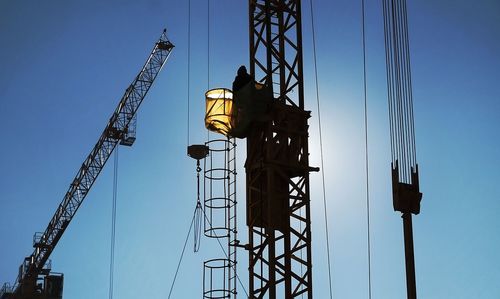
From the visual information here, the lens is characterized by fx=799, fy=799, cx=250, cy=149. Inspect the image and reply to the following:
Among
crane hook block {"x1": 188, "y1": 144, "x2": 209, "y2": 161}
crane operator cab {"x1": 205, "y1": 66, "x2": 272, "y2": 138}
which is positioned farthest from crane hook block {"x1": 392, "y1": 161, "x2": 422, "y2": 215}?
crane hook block {"x1": 188, "y1": 144, "x2": 209, "y2": 161}

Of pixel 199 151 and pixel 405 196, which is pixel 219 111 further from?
pixel 405 196

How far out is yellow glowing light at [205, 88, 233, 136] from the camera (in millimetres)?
25500

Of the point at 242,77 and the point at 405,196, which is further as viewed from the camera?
the point at 242,77

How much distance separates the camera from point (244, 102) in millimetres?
24344

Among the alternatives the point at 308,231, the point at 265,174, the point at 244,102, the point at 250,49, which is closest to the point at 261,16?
the point at 250,49

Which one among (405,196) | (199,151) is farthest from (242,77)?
(405,196)

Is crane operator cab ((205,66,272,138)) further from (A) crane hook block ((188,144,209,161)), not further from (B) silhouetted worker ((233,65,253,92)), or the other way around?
(A) crane hook block ((188,144,209,161))

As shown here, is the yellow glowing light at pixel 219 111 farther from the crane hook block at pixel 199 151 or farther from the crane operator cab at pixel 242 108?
the crane hook block at pixel 199 151

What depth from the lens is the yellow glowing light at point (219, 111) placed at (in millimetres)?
25500

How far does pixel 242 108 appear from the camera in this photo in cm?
2444

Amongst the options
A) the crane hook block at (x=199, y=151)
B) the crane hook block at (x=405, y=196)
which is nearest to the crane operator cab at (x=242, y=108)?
the crane hook block at (x=199, y=151)

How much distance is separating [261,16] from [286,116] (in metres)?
3.61

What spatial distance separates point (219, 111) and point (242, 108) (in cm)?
135

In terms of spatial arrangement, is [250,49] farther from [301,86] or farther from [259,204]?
[259,204]
